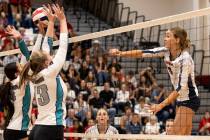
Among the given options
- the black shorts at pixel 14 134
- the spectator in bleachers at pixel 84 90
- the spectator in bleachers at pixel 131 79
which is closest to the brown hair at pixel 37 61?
the black shorts at pixel 14 134

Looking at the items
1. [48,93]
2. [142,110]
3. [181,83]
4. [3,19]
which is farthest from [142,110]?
[48,93]

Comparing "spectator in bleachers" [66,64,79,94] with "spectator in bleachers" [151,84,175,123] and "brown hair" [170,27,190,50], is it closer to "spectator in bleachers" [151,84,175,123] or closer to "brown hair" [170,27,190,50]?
"spectator in bleachers" [151,84,175,123]

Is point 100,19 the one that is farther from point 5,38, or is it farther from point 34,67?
point 34,67

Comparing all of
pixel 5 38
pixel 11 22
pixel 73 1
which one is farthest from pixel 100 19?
pixel 5 38

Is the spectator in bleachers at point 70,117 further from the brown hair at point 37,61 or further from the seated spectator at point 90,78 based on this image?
the brown hair at point 37,61

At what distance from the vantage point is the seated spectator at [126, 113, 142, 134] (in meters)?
10.4

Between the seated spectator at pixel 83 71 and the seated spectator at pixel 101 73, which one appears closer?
the seated spectator at pixel 83 71

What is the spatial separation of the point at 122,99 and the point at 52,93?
7442 millimetres

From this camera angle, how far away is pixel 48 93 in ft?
17.6

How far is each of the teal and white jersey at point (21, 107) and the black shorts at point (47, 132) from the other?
112 cm

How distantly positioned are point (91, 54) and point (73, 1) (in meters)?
4.37

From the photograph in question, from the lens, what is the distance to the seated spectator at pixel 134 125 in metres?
10.4

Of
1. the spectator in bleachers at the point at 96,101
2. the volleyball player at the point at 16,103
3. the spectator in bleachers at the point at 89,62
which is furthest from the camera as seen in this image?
the spectator in bleachers at the point at 89,62

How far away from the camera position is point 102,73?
13.7 m
